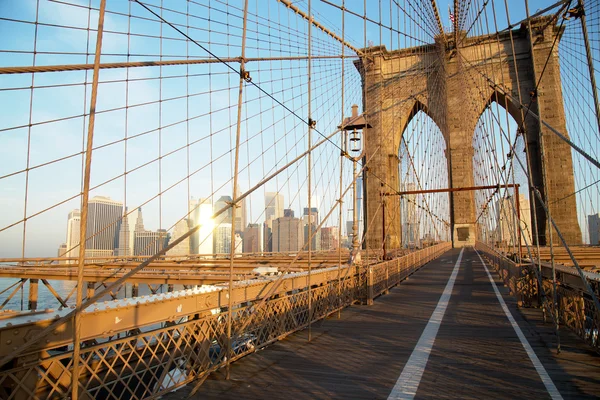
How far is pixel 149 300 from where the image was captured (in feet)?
11.1

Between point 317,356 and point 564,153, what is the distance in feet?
102

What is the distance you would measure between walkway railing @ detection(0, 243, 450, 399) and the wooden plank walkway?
0.27 meters

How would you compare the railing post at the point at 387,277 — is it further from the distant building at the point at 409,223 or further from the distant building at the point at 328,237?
the distant building at the point at 328,237

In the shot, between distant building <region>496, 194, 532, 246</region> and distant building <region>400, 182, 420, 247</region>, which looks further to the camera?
distant building <region>400, 182, 420, 247</region>

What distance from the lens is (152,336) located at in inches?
129

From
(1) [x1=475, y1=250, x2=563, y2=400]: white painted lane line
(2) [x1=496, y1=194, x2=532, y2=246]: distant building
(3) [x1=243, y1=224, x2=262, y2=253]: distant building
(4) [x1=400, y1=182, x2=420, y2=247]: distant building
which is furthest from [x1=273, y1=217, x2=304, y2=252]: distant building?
(1) [x1=475, y1=250, x2=563, y2=400]: white painted lane line

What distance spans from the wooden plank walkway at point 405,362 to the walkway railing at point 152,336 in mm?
273

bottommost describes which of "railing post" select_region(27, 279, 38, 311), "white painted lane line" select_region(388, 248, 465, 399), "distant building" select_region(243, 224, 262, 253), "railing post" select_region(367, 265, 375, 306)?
"railing post" select_region(27, 279, 38, 311)

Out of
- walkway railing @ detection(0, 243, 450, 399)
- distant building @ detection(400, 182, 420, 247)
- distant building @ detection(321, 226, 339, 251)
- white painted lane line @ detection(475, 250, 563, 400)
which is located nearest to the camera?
walkway railing @ detection(0, 243, 450, 399)

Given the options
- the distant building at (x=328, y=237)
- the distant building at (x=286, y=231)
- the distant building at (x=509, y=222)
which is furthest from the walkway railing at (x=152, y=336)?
the distant building at (x=328, y=237)

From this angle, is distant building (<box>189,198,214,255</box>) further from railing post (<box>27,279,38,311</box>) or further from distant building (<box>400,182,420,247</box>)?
distant building (<box>400,182,420,247</box>)

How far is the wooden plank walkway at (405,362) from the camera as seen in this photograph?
3.52 metres

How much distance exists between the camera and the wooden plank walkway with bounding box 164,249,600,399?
3520 mm

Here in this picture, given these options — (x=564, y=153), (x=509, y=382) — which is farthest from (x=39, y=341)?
(x=564, y=153)
